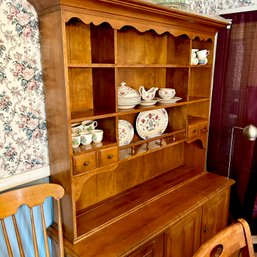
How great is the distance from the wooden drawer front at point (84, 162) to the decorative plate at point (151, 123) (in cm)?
56

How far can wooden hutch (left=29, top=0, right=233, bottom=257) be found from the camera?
54.9 inches

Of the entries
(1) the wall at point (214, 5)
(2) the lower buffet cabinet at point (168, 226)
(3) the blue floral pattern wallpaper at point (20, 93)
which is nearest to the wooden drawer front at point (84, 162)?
(3) the blue floral pattern wallpaper at point (20, 93)

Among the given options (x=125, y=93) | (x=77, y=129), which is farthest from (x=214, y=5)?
(x=77, y=129)

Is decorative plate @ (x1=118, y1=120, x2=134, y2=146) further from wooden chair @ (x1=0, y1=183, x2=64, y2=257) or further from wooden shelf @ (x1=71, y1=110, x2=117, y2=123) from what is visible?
wooden chair @ (x1=0, y1=183, x2=64, y2=257)

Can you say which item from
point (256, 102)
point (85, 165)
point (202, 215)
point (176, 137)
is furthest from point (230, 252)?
point (256, 102)

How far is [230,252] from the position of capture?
1114 mm

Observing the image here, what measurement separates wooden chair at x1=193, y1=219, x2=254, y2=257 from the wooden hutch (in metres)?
0.55

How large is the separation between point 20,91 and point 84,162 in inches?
20.3

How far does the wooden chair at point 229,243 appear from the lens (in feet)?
3.34

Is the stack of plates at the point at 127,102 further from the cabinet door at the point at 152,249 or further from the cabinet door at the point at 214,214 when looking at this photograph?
the cabinet door at the point at 214,214

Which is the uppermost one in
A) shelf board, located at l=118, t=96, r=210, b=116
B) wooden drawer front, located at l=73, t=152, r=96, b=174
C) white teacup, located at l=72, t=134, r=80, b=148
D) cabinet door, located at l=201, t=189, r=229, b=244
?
shelf board, located at l=118, t=96, r=210, b=116

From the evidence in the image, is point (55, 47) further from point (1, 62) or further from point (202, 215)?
point (202, 215)

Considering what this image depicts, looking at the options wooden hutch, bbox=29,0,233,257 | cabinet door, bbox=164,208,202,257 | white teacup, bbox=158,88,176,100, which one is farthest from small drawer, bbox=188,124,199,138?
cabinet door, bbox=164,208,202,257

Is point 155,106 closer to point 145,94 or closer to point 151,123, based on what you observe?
point 145,94
